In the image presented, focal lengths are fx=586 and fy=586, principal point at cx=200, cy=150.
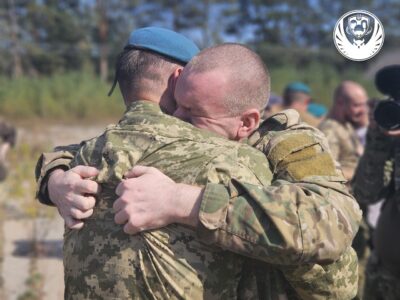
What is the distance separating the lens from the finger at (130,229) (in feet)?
4.40

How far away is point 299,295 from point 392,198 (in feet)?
5.70

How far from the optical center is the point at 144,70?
5.32 ft

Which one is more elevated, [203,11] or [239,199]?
[239,199]

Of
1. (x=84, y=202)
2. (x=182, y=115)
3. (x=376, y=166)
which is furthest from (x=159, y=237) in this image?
(x=376, y=166)

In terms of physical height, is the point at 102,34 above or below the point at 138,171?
below

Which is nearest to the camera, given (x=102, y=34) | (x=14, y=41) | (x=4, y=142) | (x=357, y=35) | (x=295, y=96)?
(x=357, y=35)

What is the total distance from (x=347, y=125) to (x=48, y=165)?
3714mm

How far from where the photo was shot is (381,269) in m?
3.14

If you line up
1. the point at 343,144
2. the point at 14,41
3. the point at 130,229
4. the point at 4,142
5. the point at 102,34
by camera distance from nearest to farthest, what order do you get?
the point at 130,229 → the point at 343,144 → the point at 4,142 → the point at 14,41 → the point at 102,34

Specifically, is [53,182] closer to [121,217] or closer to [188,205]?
[121,217]

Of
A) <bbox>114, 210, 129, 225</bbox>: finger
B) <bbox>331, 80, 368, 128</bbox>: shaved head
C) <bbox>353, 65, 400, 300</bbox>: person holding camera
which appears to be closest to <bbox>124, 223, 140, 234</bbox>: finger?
<bbox>114, 210, 129, 225</bbox>: finger

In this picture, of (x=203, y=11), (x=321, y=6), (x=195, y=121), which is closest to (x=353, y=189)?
(x=195, y=121)

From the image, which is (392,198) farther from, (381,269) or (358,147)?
(358,147)

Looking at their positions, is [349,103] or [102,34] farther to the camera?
[102,34]
